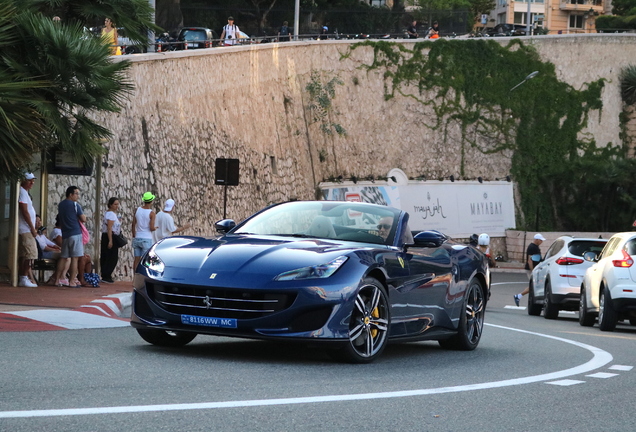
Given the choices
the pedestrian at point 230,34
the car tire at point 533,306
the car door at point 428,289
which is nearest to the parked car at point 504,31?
the pedestrian at point 230,34

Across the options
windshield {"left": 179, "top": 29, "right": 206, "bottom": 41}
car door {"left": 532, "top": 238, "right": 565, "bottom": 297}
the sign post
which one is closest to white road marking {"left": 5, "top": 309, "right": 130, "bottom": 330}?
car door {"left": 532, "top": 238, "right": 565, "bottom": 297}

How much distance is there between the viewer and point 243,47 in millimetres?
41312

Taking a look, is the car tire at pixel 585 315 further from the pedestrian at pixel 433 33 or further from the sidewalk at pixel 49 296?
Answer: the pedestrian at pixel 433 33

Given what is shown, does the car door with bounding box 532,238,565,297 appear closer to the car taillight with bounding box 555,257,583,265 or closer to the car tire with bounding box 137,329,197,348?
the car taillight with bounding box 555,257,583,265

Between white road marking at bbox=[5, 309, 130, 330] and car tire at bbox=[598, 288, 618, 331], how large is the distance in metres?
7.18

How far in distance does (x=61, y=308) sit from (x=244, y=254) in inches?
215

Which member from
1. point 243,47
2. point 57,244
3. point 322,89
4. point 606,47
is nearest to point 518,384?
point 57,244

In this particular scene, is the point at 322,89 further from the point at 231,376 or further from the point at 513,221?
the point at 231,376

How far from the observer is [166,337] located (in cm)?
958

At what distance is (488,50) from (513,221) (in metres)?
8.71

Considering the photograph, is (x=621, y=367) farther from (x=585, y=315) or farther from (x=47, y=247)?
(x=47, y=247)

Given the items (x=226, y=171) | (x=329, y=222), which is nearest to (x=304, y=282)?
(x=329, y=222)

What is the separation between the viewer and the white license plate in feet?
28.0

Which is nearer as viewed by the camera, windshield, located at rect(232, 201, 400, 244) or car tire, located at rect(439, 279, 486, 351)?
windshield, located at rect(232, 201, 400, 244)
